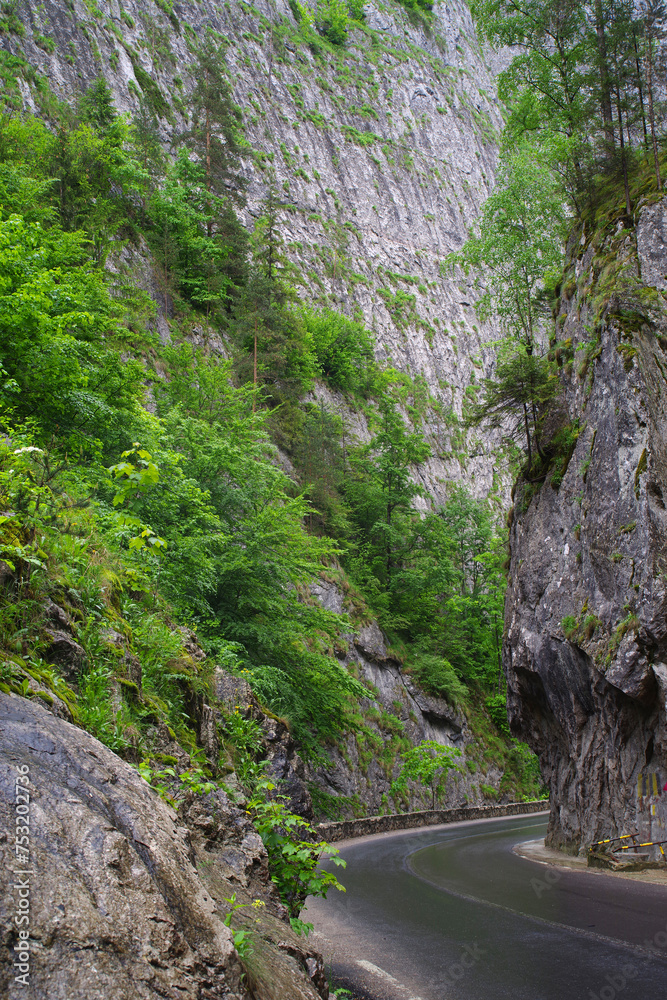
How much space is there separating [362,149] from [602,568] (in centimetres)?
5298

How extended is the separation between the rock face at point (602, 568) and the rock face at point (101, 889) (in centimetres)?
1213

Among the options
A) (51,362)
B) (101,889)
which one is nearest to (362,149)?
(51,362)

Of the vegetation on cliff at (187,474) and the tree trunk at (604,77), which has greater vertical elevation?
the tree trunk at (604,77)

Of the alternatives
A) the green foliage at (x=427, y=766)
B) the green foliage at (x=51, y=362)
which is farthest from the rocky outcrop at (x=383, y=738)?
the green foliage at (x=51, y=362)

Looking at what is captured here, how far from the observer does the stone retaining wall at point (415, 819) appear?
17.6 m

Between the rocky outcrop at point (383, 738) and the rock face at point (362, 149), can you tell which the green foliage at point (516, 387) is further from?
the rock face at point (362, 149)

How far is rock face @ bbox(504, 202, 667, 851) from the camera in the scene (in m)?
13.0

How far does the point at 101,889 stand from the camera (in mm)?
2260

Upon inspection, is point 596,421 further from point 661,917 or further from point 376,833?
point 376,833

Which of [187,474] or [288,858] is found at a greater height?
[187,474]

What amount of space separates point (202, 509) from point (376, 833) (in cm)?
1424

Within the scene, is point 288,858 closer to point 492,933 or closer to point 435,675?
point 492,933

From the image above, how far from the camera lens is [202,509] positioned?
12289mm

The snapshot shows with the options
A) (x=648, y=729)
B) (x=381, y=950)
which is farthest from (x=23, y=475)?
(x=648, y=729)
